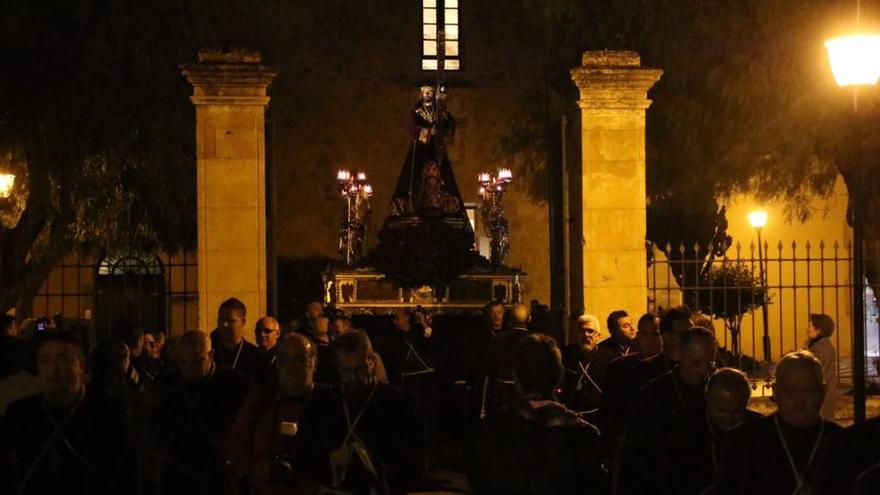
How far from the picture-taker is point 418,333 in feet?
44.2

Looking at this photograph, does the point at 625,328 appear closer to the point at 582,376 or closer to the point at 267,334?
the point at 582,376

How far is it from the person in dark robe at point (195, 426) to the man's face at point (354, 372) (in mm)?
914

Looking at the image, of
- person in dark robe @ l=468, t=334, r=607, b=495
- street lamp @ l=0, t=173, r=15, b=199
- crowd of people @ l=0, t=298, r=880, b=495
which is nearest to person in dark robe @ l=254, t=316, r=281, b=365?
crowd of people @ l=0, t=298, r=880, b=495

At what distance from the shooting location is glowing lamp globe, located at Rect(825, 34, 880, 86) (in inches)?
338

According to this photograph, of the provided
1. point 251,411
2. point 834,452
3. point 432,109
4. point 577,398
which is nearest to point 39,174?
point 432,109

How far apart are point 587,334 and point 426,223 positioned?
859 centimetres

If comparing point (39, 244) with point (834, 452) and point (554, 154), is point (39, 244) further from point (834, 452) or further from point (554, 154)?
point (834, 452)

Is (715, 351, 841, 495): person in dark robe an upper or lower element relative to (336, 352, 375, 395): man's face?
lower

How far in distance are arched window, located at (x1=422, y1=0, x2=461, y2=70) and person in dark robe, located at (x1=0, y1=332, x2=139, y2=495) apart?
24.7 meters

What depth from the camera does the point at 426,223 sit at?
Result: 60.0 ft

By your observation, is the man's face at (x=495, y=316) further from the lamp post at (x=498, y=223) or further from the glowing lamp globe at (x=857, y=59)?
the lamp post at (x=498, y=223)

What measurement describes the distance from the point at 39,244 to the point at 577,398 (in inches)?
506

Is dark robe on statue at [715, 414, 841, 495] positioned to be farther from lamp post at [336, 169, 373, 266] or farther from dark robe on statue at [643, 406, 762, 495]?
lamp post at [336, 169, 373, 266]

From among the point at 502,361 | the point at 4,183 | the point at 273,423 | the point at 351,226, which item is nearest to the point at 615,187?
the point at 502,361
